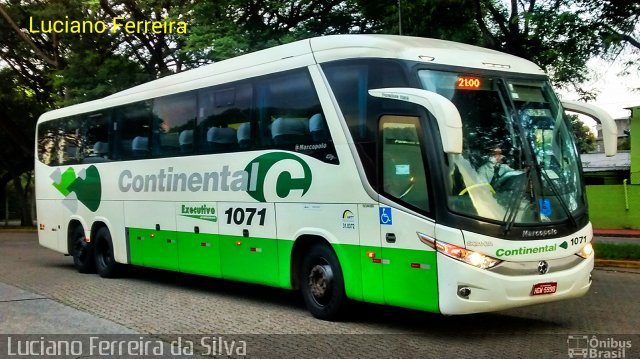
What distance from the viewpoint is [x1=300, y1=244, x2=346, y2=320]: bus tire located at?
27.4 ft

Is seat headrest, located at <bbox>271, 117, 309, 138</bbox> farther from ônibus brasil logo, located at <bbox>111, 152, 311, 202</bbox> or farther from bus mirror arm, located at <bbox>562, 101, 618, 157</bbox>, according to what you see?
bus mirror arm, located at <bbox>562, 101, 618, 157</bbox>

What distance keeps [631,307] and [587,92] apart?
32.6 ft

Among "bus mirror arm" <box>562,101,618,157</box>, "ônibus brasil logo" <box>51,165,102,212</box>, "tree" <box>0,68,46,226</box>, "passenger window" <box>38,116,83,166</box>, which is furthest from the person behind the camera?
"tree" <box>0,68,46,226</box>

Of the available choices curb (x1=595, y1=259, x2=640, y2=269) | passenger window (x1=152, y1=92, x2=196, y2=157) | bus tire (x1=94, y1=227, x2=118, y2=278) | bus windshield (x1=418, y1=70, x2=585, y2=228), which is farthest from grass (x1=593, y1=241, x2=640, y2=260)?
bus tire (x1=94, y1=227, x2=118, y2=278)

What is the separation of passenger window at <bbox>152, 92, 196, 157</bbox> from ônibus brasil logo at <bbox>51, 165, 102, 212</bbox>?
2429 millimetres

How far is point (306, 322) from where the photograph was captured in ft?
27.7

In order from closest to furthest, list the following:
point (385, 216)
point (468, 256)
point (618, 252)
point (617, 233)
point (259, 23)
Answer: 1. point (468, 256)
2. point (385, 216)
3. point (618, 252)
4. point (259, 23)
5. point (617, 233)

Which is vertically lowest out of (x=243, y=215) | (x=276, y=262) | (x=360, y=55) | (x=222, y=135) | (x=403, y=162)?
(x=276, y=262)

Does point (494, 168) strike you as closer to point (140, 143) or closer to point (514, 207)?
point (514, 207)

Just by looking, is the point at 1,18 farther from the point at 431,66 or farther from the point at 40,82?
the point at 431,66

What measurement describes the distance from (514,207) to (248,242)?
13.5 ft

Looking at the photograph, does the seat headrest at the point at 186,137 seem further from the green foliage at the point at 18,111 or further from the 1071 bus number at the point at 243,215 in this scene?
the green foliage at the point at 18,111

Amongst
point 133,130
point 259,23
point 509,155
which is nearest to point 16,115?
point 259,23

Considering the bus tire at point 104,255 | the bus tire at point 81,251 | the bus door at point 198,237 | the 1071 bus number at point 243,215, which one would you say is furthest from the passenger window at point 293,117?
the bus tire at point 81,251
